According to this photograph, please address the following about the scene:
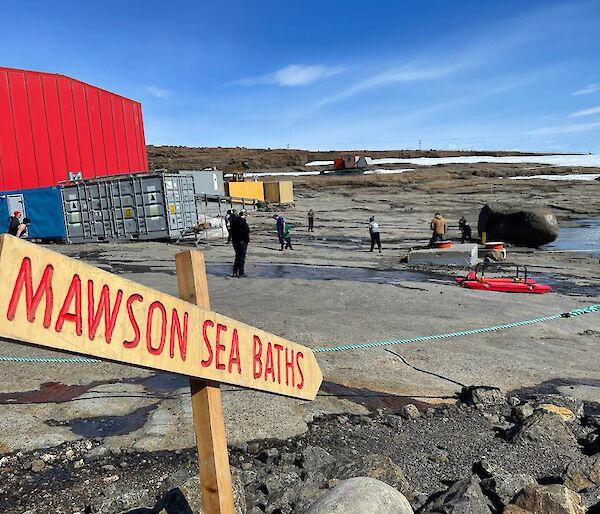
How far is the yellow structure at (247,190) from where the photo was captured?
39672mm

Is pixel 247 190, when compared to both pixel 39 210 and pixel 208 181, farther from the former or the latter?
pixel 39 210

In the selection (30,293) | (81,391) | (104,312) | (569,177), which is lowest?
(81,391)

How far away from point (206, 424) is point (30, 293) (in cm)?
108

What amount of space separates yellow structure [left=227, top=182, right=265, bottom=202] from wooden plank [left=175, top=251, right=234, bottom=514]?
36375mm

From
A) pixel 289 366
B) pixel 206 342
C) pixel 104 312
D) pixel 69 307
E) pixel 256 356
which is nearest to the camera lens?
pixel 69 307

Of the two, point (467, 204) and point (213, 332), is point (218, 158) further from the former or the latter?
point (213, 332)

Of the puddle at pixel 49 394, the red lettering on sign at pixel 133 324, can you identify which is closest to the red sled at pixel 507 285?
the puddle at pixel 49 394

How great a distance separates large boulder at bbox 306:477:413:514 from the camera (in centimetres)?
294

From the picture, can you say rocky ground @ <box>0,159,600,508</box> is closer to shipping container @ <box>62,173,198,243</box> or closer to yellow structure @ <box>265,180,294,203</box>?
shipping container @ <box>62,173,198,243</box>

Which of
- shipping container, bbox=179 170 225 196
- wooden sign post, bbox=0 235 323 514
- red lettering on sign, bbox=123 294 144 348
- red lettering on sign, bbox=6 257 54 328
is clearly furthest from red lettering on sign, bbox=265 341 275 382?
shipping container, bbox=179 170 225 196

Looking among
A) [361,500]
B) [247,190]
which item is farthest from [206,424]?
[247,190]

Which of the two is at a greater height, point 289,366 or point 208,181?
point 208,181

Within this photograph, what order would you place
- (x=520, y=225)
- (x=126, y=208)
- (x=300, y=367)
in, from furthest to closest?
(x=520, y=225) < (x=126, y=208) < (x=300, y=367)

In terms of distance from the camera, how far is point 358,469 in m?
4.01
